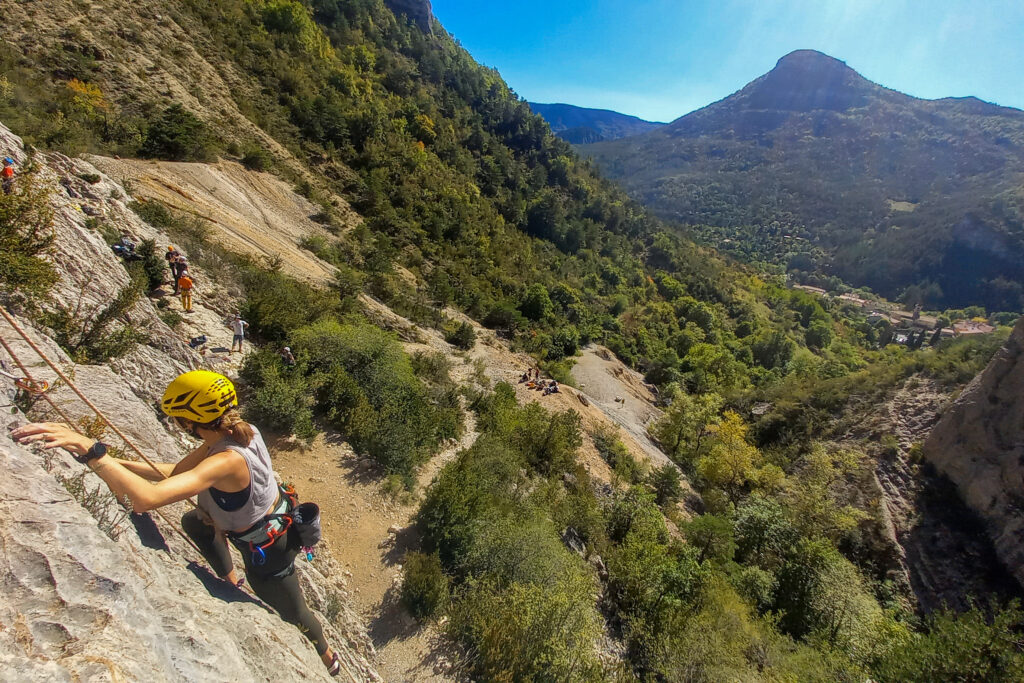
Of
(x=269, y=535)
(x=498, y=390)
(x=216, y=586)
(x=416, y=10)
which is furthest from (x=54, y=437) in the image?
(x=416, y=10)

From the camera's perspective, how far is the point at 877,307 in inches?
4021

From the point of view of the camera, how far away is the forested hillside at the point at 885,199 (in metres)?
113

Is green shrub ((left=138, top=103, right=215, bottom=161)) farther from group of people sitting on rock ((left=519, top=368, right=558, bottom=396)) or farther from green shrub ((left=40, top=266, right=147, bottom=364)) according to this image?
group of people sitting on rock ((left=519, top=368, right=558, bottom=396))

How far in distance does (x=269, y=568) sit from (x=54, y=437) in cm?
158

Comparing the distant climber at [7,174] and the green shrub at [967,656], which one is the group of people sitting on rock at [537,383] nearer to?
the green shrub at [967,656]

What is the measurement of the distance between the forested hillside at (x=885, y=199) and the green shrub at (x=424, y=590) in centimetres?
14382

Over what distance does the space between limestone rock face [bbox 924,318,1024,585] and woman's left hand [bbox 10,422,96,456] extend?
2571 cm

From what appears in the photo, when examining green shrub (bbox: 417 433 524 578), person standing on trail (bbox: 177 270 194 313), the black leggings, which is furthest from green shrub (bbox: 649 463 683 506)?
person standing on trail (bbox: 177 270 194 313)

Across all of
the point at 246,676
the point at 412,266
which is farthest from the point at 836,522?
the point at 412,266

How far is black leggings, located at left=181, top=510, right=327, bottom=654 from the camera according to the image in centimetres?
301

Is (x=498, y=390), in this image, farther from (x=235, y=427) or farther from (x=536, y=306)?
(x=536, y=306)

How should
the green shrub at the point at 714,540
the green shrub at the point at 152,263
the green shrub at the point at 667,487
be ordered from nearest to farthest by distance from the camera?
the green shrub at the point at 152,263, the green shrub at the point at 714,540, the green shrub at the point at 667,487

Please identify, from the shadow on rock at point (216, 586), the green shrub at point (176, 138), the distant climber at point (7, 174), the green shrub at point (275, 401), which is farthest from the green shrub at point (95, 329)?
the green shrub at point (176, 138)

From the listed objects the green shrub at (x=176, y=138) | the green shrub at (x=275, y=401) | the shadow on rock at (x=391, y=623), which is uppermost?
the green shrub at (x=176, y=138)
